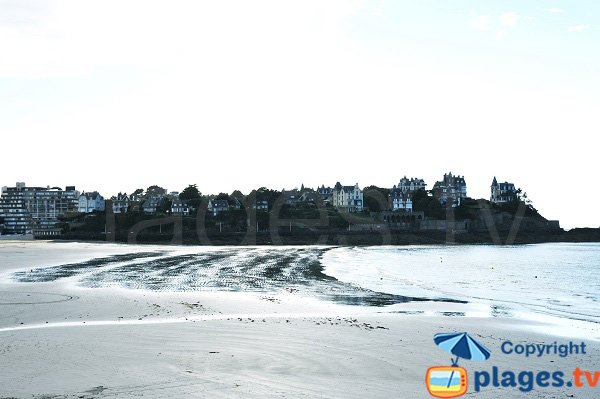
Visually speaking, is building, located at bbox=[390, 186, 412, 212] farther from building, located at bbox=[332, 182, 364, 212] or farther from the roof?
the roof

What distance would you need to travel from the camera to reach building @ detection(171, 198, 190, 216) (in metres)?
157

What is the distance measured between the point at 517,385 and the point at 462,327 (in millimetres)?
6553

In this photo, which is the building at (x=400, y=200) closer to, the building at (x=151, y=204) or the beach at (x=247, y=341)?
the building at (x=151, y=204)

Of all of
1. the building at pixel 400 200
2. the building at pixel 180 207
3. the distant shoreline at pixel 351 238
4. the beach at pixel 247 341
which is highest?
the building at pixel 400 200

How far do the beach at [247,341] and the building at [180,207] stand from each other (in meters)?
135

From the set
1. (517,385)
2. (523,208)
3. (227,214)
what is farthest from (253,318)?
(523,208)

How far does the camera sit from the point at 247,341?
41.8ft

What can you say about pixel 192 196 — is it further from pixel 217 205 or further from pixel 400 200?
pixel 400 200

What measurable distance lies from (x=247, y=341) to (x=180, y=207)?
15083cm

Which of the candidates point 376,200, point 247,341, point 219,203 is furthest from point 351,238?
point 247,341

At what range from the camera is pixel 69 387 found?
8.66 meters

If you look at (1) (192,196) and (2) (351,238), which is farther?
(1) (192,196)

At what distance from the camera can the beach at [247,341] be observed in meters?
8.90

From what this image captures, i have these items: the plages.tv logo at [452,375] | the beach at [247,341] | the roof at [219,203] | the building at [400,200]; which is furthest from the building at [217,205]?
the plages.tv logo at [452,375]
